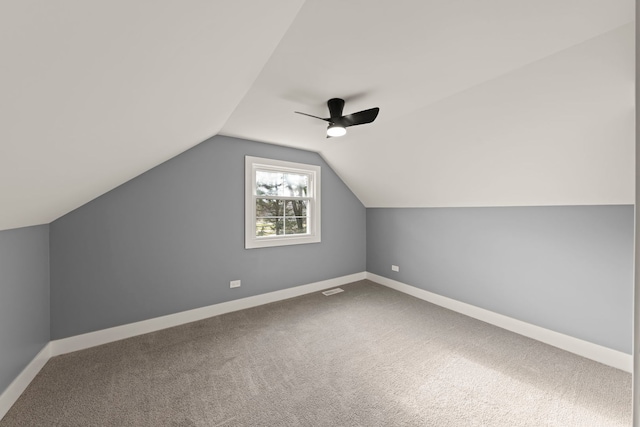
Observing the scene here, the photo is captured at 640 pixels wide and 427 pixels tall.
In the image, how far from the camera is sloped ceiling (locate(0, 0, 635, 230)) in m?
0.71

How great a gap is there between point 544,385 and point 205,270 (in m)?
3.42

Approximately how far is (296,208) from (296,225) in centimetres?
27

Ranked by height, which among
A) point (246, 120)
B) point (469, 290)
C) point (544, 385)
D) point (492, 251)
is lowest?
point (544, 385)

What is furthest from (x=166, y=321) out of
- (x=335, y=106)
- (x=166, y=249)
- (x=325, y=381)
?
(x=335, y=106)

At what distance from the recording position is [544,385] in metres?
1.90

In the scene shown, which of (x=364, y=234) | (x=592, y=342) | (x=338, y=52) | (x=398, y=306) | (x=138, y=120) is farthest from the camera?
(x=364, y=234)

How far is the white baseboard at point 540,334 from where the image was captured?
2.13 m

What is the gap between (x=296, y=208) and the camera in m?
3.96

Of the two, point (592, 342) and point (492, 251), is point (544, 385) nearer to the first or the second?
point (592, 342)

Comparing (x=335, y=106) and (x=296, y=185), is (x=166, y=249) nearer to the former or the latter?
(x=296, y=185)

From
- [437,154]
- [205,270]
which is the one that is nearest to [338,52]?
[437,154]

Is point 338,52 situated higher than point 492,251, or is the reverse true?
point 338,52

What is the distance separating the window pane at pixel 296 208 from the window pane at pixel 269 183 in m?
0.25

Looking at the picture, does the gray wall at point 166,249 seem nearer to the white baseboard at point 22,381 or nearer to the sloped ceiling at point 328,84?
the white baseboard at point 22,381
